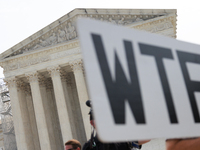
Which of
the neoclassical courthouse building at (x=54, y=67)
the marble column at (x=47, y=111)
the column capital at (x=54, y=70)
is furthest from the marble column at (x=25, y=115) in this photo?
the column capital at (x=54, y=70)

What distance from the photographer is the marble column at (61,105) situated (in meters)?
32.2

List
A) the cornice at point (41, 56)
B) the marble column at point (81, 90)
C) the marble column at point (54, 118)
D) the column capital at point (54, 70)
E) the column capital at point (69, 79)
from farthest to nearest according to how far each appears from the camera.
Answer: the column capital at point (69, 79) < the marble column at point (54, 118) < the cornice at point (41, 56) < the column capital at point (54, 70) < the marble column at point (81, 90)

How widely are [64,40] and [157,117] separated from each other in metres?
32.2

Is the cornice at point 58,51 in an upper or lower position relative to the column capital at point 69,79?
upper

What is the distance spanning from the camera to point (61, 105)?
32.7 metres

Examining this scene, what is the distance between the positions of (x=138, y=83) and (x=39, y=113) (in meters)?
31.5

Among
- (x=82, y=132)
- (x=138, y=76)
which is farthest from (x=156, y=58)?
(x=82, y=132)

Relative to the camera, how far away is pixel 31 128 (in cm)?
3634

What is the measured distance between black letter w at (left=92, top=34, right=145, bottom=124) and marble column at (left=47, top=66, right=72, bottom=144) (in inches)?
1190

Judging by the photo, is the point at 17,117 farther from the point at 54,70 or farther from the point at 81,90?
the point at 81,90

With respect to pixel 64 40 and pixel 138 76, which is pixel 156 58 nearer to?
pixel 138 76

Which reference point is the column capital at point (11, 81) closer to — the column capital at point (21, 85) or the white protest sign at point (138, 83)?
the column capital at point (21, 85)

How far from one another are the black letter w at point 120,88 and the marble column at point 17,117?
107ft

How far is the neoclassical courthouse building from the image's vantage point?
32656mm
